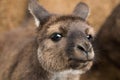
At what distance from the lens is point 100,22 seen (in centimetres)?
1172

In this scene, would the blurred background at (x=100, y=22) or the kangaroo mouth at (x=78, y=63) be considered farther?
the blurred background at (x=100, y=22)

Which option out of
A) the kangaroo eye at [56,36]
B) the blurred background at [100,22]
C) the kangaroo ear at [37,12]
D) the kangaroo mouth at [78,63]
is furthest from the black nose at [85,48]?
the blurred background at [100,22]

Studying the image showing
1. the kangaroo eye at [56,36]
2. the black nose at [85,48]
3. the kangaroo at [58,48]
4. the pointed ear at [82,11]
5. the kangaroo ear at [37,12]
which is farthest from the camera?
the pointed ear at [82,11]

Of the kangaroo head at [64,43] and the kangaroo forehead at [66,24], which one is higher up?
the kangaroo forehead at [66,24]

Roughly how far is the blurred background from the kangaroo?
411 centimetres

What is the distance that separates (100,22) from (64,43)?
538cm

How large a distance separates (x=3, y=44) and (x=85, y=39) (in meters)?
2.28

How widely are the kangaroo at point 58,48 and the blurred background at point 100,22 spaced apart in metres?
4.11

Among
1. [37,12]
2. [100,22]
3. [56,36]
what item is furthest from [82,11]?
[100,22]

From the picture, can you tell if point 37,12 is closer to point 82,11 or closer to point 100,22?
point 82,11

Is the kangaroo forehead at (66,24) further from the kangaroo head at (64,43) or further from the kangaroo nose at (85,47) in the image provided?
the kangaroo nose at (85,47)

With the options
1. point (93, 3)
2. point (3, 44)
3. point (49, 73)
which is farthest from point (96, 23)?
point (49, 73)

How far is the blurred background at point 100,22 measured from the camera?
11.3 meters

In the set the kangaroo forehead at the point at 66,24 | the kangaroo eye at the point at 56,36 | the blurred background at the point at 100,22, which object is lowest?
the blurred background at the point at 100,22
